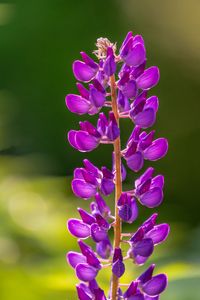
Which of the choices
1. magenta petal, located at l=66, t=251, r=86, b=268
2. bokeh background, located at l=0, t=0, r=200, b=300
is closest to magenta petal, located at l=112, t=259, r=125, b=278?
magenta petal, located at l=66, t=251, r=86, b=268

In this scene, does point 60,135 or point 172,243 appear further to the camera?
point 60,135

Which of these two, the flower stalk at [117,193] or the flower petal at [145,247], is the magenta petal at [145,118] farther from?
the flower petal at [145,247]

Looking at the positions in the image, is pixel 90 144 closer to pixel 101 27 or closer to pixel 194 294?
pixel 194 294

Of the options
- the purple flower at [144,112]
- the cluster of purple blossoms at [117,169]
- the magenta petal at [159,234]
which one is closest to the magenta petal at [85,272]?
the cluster of purple blossoms at [117,169]

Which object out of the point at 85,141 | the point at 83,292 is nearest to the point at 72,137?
the point at 85,141

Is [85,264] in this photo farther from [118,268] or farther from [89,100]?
[89,100]

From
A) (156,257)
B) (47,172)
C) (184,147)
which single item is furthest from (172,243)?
(184,147)

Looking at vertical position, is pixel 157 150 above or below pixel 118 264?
above
